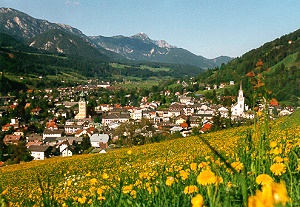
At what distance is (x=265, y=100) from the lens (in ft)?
8.69

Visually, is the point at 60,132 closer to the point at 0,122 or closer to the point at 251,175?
the point at 0,122

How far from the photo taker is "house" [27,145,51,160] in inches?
2343

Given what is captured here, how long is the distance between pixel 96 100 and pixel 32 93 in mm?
29601

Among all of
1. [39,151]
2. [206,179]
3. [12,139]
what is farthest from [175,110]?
[206,179]

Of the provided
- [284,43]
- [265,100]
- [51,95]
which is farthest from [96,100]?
[265,100]

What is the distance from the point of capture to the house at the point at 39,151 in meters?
59.5

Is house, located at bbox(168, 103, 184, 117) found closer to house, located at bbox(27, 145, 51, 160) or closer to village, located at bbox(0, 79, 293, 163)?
village, located at bbox(0, 79, 293, 163)

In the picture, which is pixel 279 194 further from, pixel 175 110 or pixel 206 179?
pixel 175 110

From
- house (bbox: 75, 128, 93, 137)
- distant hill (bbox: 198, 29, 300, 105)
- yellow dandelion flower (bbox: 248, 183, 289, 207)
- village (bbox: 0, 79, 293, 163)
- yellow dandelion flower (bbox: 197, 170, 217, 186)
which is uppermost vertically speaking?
distant hill (bbox: 198, 29, 300, 105)

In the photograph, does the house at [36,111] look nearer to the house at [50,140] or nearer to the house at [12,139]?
the house at [12,139]

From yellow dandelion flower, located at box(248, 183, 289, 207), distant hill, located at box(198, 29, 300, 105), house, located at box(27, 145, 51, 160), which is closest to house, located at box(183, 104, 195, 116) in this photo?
→ distant hill, located at box(198, 29, 300, 105)

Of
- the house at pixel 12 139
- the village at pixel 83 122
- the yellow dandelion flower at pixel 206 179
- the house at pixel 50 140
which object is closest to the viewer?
the yellow dandelion flower at pixel 206 179

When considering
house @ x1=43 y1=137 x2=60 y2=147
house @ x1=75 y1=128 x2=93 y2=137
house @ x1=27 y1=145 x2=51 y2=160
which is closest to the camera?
house @ x1=27 y1=145 x2=51 y2=160

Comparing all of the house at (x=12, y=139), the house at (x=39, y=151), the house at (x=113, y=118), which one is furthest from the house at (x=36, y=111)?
the house at (x=39, y=151)
